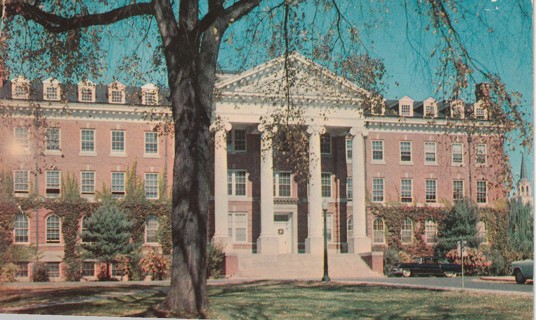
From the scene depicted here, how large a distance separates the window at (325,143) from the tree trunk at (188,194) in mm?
2799

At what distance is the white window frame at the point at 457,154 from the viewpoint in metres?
11.1

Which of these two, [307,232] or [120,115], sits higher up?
[120,115]

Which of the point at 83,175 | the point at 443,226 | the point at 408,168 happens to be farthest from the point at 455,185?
the point at 83,175

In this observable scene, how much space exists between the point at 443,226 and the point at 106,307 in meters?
4.52

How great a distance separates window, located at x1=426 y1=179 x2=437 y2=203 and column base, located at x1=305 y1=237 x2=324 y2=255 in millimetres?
2033

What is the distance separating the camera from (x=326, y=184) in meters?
13.7

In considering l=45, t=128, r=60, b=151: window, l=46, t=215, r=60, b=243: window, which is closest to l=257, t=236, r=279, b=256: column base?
l=46, t=215, r=60, b=243: window

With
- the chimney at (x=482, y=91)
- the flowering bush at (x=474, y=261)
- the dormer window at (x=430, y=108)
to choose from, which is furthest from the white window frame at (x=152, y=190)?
the chimney at (x=482, y=91)

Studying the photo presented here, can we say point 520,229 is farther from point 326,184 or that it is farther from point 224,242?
point 224,242

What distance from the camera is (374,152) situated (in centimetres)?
1358

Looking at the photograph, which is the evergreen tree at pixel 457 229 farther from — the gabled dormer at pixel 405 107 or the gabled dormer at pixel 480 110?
the gabled dormer at pixel 405 107

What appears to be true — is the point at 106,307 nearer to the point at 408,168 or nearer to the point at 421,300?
the point at 421,300

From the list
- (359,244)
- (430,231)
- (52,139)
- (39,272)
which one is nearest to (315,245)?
(359,244)

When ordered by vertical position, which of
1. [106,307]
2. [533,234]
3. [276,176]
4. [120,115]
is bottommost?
[106,307]
